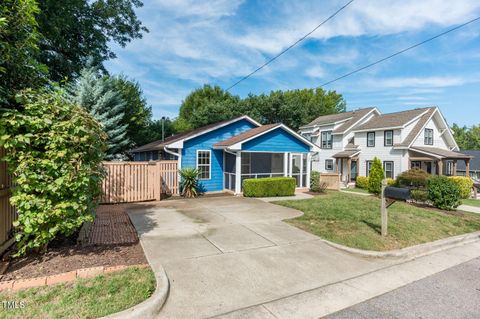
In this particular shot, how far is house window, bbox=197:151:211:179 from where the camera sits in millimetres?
12915

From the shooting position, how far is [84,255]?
4.22 meters

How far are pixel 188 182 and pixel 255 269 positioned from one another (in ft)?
26.2

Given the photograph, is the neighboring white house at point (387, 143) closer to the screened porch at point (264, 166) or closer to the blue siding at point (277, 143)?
the screened porch at point (264, 166)

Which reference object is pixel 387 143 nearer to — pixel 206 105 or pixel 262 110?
pixel 262 110

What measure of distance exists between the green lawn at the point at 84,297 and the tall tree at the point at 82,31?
44.8 ft

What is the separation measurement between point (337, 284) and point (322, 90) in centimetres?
5001

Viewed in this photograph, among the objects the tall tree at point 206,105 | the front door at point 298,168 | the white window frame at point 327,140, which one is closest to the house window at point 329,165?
the white window frame at point 327,140

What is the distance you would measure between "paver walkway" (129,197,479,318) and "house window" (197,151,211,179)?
Result: 5750mm

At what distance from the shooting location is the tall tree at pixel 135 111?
61.9 ft

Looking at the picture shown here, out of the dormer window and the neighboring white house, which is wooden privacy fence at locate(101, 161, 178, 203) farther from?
the dormer window

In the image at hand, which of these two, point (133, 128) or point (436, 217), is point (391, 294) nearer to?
point (436, 217)

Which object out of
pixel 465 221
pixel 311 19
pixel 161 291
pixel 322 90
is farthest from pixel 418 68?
pixel 322 90

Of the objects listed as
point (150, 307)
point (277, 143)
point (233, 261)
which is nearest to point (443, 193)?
point (277, 143)

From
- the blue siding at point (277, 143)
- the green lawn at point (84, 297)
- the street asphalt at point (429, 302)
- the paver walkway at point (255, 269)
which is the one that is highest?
the blue siding at point (277, 143)
